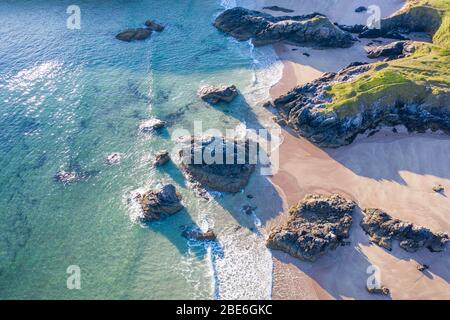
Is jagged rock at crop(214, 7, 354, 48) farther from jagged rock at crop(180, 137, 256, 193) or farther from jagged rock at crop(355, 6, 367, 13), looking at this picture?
jagged rock at crop(180, 137, 256, 193)

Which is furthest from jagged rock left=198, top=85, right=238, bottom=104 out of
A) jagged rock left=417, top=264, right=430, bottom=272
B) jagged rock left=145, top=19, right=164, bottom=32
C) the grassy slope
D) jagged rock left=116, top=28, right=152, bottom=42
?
jagged rock left=417, top=264, right=430, bottom=272

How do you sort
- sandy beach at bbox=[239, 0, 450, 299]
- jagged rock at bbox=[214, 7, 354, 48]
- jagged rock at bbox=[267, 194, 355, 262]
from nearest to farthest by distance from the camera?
1. sandy beach at bbox=[239, 0, 450, 299]
2. jagged rock at bbox=[267, 194, 355, 262]
3. jagged rock at bbox=[214, 7, 354, 48]

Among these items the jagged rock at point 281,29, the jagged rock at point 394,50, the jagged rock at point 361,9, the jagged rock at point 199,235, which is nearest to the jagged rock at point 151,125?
the jagged rock at point 199,235

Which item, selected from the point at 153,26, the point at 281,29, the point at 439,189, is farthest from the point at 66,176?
the point at 281,29

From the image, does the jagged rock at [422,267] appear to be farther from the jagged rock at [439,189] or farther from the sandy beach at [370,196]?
the jagged rock at [439,189]

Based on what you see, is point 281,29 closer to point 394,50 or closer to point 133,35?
point 394,50

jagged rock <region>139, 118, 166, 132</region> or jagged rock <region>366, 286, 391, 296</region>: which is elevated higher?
jagged rock <region>139, 118, 166, 132</region>

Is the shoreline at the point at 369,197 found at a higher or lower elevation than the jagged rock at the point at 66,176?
higher
